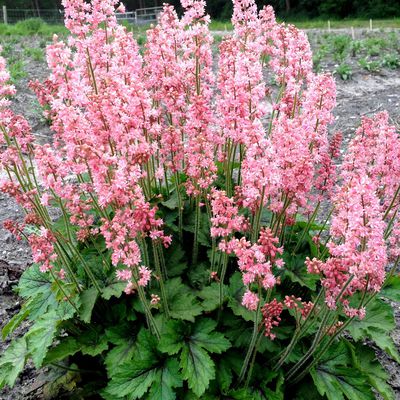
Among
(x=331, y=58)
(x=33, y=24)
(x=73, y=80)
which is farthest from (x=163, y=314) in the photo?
(x=33, y=24)

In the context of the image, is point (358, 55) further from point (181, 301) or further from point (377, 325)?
point (181, 301)

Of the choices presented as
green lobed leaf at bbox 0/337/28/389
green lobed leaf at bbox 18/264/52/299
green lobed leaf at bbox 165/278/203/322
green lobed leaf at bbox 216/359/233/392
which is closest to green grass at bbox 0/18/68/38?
green lobed leaf at bbox 18/264/52/299

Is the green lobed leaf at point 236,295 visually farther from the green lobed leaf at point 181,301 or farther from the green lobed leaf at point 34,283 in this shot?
the green lobed leaf at point 34,283

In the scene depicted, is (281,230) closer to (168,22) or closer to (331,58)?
(168,22)

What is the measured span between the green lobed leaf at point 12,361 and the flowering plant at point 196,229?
1 centimetres

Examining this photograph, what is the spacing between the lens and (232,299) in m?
3.67

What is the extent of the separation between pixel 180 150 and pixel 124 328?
59.0 inches

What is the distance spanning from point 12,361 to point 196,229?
1.82 metres

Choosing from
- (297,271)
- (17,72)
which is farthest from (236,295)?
(17,72)

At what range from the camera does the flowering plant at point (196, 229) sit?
2.85 metres

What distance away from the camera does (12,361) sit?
3.81 meters

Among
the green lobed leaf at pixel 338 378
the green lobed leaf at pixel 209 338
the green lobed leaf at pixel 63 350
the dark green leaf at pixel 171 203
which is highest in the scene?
the dark green leaf at pixel 171 203

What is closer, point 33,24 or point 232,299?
point 232,299

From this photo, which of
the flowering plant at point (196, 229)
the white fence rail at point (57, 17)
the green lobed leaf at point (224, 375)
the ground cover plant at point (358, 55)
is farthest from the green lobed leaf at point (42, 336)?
the white fence rail at point (57, 17)
